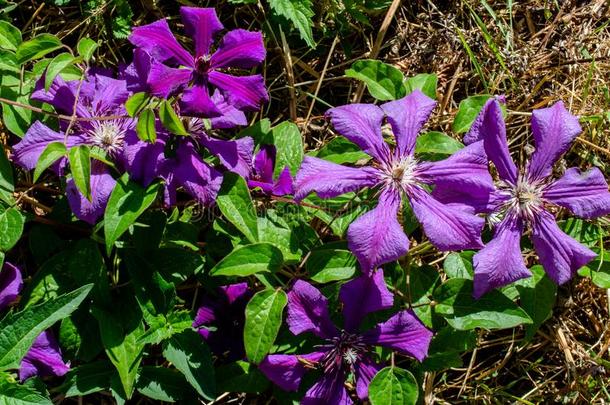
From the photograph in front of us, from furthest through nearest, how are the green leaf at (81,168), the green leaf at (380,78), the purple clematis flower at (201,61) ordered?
the green leaf at (380,78) < the purple clematis flower at (201,61) < the green leaf at (81,168)

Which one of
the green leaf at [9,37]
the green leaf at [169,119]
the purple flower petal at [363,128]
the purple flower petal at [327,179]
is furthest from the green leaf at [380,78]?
the green leaf at [9,37]

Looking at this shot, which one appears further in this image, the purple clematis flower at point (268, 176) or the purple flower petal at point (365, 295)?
the purple clematis flower at point (268, 176)

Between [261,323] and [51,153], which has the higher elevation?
[51,153]

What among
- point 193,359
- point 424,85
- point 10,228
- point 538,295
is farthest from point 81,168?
point 538,295

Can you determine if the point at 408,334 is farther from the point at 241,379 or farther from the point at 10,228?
the point at 10,228

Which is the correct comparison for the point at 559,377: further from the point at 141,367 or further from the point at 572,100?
the point at 141,367

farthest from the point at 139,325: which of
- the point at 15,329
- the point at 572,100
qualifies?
the point at 572,100

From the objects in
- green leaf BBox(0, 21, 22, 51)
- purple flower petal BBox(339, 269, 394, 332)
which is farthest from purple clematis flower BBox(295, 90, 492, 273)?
green leaf BBox(0, 21, 22, 51)

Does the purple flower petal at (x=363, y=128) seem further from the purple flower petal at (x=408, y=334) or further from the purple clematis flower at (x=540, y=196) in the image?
the purple flower petal at (x=408, y=334)
